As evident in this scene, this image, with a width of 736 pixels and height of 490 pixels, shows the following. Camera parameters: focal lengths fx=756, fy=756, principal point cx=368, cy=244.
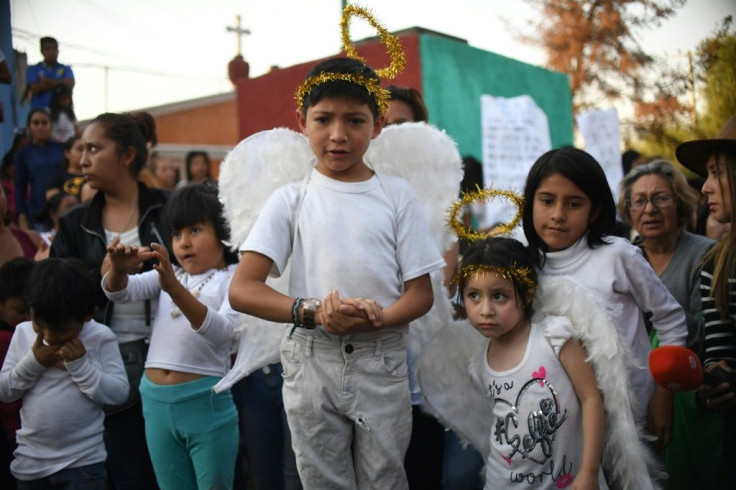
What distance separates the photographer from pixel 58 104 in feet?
25.0

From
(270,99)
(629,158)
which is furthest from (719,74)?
(270,99)

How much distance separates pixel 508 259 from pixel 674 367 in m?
0.67

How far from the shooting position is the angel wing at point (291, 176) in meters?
3.00

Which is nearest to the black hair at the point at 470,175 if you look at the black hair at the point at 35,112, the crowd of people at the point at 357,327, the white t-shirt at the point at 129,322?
the crowd of people at the point at 357,327

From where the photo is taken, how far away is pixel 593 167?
114 inches

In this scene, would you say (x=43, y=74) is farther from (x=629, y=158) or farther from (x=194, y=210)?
(x=629, y=158)

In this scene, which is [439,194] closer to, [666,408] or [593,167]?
[593,167]

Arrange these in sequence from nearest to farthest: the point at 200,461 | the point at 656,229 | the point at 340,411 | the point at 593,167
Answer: the point at 340,411 → the point at 593,167 → the point at 200,461 → the point at 656,229

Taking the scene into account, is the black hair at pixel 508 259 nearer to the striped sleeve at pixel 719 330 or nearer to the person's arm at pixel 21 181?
the striped sleeve at pixel 719 330

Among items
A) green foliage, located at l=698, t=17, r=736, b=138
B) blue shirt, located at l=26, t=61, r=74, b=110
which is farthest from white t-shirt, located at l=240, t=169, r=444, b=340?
blue shirt, located at l=26, t=61, r=74, b=110

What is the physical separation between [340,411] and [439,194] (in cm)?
100

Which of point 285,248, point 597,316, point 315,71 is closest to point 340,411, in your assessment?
point 285,248

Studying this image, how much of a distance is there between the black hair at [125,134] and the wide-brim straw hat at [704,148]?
2.56m

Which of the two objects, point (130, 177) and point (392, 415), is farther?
point (130, 177)
